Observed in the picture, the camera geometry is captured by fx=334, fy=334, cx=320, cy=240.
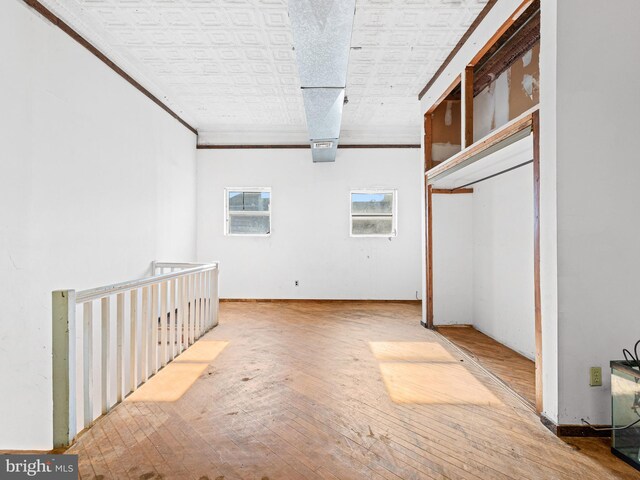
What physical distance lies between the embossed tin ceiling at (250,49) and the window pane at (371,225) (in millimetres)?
1942

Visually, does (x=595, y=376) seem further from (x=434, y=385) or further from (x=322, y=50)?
(x=322, y=50)

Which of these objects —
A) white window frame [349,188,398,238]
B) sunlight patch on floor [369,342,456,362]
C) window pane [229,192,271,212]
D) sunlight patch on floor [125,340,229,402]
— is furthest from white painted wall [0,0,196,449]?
white window frame [349,188,398,238]

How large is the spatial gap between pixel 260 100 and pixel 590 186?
4.36 metres

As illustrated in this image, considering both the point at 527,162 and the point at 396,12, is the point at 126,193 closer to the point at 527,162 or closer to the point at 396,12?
the point at 396,12

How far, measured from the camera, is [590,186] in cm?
209

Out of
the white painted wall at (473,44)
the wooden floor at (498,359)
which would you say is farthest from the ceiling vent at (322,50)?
the wooden floor at (498,359)

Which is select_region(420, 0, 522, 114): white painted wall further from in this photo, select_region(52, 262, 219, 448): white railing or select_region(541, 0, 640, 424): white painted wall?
select_region(52, 262, 219, 448): white railing

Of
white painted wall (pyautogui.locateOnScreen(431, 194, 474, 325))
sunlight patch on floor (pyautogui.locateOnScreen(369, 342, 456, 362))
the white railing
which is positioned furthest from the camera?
white painted wall (pyautogui.locateOnScreen(431, 194, 474, 325))

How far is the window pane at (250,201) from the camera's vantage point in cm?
Answer: 668

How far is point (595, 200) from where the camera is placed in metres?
2.09

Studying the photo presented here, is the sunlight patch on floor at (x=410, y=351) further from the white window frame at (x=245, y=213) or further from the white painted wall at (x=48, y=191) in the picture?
the white window frame at (x=245, y=213)

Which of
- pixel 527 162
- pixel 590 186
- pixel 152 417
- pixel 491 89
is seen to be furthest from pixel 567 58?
pixel 152 417

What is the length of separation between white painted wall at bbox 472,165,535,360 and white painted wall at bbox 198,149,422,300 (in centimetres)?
201

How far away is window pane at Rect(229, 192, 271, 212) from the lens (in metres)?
6.68
